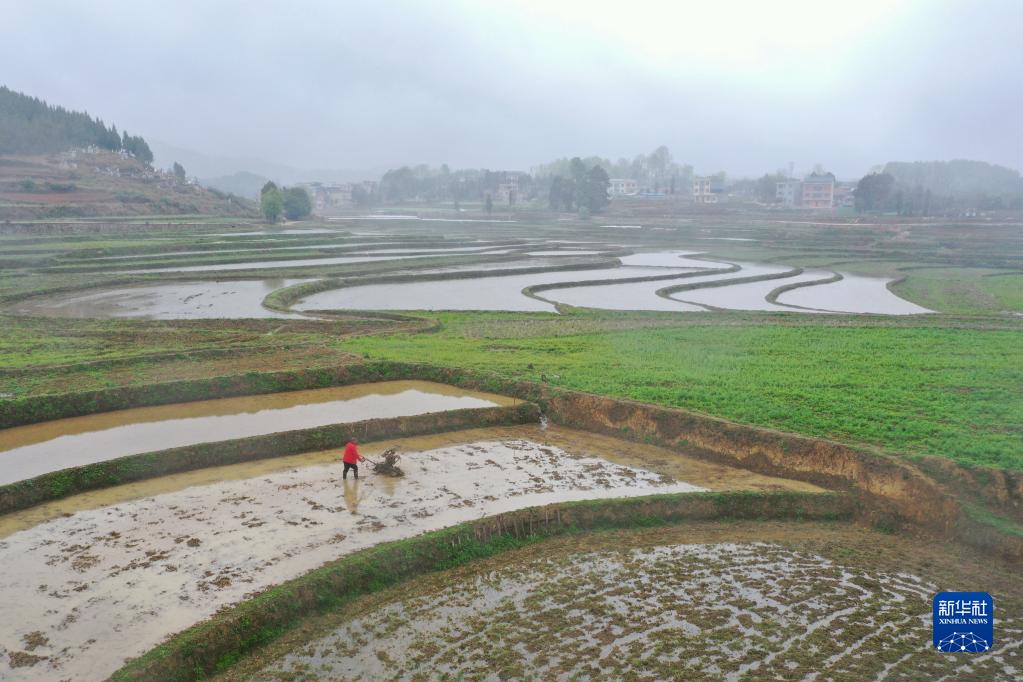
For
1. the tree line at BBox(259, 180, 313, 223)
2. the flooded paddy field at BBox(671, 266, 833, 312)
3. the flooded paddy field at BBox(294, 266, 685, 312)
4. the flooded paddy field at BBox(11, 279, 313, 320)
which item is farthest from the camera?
the tree line at BBox(259, 180, 313, 223)

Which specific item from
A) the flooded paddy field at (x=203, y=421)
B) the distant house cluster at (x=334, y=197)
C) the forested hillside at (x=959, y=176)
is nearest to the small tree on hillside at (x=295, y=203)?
the distant house cluster at (x=334, y=197)

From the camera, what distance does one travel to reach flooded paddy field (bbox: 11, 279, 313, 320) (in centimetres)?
2533

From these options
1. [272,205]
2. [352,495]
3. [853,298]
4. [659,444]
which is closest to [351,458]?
[352,495]

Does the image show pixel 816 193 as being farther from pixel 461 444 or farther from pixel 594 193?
pixel 461 444

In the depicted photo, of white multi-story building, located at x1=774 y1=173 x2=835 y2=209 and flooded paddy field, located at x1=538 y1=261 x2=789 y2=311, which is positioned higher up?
white multi-story building, located at x1=774 y1=173 x2=835 y2=209

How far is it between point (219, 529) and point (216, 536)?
0.23 meters

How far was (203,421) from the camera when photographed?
14.5 meters

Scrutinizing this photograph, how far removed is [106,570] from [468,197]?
14428 cm

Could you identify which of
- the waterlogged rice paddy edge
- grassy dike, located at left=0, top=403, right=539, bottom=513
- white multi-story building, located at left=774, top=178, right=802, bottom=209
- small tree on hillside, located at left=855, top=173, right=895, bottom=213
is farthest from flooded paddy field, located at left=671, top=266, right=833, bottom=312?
white multi-story building, located at left=774, top=178, right=802, bottom=209

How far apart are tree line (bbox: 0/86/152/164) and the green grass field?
9100cm

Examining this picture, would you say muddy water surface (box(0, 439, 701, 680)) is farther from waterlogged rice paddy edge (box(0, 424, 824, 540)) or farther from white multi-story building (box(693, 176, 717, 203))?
white multi-story building (box(693, 176, 717, 203))

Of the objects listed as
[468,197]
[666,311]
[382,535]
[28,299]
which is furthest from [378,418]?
[468,197]

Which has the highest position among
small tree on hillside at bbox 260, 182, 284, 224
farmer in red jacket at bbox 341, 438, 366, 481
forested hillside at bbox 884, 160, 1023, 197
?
forested hillside at bbox 884, 160, 1023, 197

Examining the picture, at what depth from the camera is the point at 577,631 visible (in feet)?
25.9
